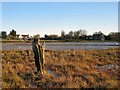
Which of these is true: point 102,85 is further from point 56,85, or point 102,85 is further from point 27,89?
point 27,89

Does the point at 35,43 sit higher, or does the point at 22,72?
the point at 35,43

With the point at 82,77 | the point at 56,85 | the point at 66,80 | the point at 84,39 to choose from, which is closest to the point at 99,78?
the point at 82,77

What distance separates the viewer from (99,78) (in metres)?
11.8

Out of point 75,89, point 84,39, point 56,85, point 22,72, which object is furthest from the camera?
point 84,39

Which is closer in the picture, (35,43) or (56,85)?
(56,85)

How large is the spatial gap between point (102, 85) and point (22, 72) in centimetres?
463

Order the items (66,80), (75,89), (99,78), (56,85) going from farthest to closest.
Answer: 1. (99,78)
2. (66,80)
3. (56,85)
4. (75,89)

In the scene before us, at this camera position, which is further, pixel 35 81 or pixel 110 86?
pixel 35 81

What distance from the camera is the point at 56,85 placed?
10312mm

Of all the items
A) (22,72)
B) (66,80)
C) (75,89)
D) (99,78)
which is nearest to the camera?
(75,89)

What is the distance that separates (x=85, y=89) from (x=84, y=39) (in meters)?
94.8

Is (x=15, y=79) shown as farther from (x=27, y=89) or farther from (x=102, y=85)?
(x=102, y=85)

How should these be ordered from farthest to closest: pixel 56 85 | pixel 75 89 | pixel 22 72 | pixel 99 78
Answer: pixel 22 72 < pixel 99 78 < pixel 56 85 < pixel 75 89

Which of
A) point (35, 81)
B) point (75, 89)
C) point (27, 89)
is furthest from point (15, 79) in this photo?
point (75, 89)
